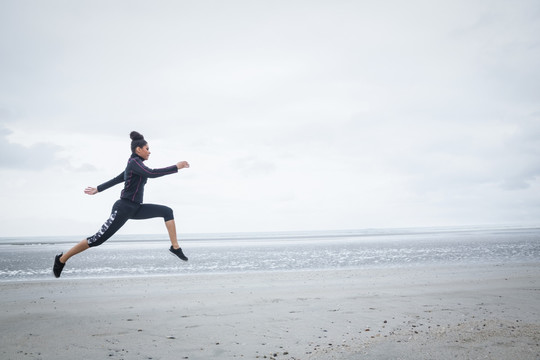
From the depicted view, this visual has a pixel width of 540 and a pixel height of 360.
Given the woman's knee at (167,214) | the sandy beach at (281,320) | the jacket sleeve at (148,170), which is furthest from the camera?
the sandy beach at (281,320)

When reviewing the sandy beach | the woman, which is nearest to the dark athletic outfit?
the woman

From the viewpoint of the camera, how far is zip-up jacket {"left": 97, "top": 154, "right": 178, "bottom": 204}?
467cm

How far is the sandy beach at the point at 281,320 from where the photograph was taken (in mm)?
7074

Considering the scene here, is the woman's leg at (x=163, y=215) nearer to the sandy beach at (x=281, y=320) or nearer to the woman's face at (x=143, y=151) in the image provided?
the woman's face at (x=143, y=151)

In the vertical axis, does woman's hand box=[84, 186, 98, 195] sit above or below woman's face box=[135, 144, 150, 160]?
below

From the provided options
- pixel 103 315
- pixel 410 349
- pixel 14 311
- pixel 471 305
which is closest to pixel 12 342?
pixel 103 315

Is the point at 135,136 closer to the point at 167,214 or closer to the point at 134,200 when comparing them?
the point at 134,200

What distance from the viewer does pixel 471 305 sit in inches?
419

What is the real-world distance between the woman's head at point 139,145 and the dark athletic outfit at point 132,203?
0.09 m

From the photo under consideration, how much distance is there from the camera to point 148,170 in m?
4.67

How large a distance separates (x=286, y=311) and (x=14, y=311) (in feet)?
25.6

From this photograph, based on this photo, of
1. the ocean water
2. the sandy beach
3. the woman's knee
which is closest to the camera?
the woman's knee

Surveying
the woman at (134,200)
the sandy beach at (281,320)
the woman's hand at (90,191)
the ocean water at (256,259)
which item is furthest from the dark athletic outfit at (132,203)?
the ocean water at (256,259)

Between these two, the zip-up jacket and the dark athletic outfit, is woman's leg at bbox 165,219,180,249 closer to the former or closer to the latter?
the dark athletic outfit
